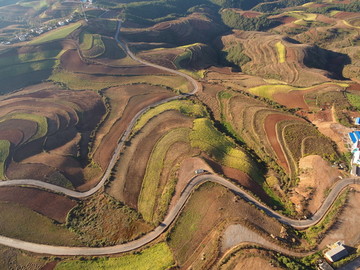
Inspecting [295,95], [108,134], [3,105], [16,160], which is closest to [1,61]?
[3,105]

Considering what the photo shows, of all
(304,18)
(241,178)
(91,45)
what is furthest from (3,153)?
(304,18)

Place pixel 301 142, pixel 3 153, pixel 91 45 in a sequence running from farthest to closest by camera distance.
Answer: pixel 91 45 < pixel 3 153 < pixel 301 142

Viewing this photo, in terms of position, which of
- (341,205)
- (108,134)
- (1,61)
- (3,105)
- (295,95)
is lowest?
(341,205)

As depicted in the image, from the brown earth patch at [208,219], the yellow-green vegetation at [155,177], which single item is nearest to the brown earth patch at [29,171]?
the yellow-green vegetation at [155,177]

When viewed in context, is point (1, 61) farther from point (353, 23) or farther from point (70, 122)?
point (353, 23)

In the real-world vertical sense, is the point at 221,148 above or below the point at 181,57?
below

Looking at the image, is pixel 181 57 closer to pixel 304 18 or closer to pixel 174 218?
pixel 174 218
